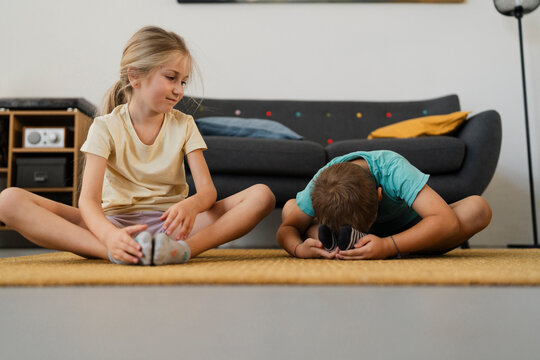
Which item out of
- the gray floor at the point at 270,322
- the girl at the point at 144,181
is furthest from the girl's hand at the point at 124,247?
the gray floor at the point at 270,322

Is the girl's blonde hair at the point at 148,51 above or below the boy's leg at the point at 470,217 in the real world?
above

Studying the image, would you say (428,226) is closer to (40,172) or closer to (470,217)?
(470,217)

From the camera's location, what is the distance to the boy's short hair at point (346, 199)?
0.92 m

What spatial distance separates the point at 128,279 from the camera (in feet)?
1.84

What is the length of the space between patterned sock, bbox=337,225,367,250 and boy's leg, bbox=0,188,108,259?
50 cm

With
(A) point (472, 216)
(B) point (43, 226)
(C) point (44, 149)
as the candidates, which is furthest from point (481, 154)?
(C) point (44, 149)

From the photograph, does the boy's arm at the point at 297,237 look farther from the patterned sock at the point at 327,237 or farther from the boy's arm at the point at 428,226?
the boy's arm at the point at 428,226

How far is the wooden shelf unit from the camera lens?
2.13 m

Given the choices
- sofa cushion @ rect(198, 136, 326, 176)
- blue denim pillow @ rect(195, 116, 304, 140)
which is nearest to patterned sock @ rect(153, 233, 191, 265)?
sofa cushion @ rect(198, 136, 326, 176)

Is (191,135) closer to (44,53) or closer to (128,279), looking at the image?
(128,279)

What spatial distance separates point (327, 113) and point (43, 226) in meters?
1.71

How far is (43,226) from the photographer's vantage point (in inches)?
38.5

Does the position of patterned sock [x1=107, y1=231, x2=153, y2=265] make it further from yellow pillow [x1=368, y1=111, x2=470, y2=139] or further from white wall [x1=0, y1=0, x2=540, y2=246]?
white wall [x1=0, y1=0, x2=540, y2=246]

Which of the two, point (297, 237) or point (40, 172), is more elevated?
point (40, 172)
